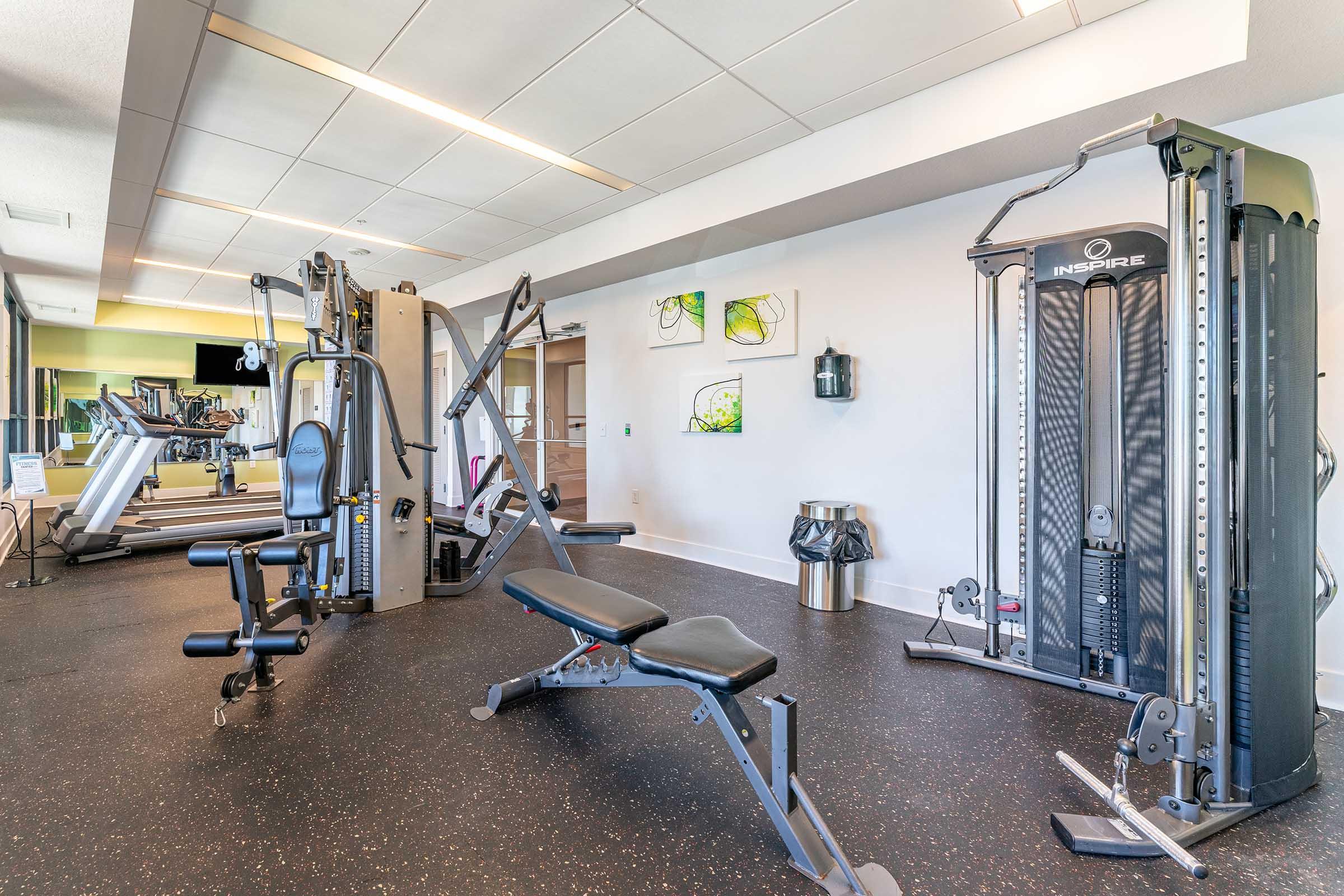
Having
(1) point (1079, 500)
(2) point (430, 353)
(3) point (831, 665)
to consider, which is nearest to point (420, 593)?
(2) point (430, 353)

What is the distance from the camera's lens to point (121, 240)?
15.4 ft

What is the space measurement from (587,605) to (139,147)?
360 centimetres

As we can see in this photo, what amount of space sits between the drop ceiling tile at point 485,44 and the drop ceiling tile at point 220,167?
1.31 meters

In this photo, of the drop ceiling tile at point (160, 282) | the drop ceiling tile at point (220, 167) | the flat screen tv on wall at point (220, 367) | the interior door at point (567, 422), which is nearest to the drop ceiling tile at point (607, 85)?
the drop ceiling tile at point (220, 167)

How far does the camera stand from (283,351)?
8922mm

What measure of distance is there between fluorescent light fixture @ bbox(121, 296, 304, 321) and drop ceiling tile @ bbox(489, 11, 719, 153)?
5407 mm

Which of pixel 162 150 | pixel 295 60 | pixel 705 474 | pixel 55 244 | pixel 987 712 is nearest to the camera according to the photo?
pixel 987 712

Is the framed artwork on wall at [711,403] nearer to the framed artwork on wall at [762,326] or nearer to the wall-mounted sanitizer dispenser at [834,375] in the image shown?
the framed artwork on wall at [762,326]

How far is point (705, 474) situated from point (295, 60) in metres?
3.33

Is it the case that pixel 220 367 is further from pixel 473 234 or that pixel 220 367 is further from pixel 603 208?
pixel 603 208

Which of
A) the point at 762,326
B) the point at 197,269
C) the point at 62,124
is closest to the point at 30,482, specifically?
the point at 197,269

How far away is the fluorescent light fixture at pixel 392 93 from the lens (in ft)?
7.68

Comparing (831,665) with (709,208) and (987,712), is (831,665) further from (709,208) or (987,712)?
(709,208)

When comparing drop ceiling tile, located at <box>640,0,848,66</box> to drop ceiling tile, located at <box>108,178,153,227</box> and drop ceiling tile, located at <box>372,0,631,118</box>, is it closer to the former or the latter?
drop ceiling tile, located at <box>372,0,631,118</box>
